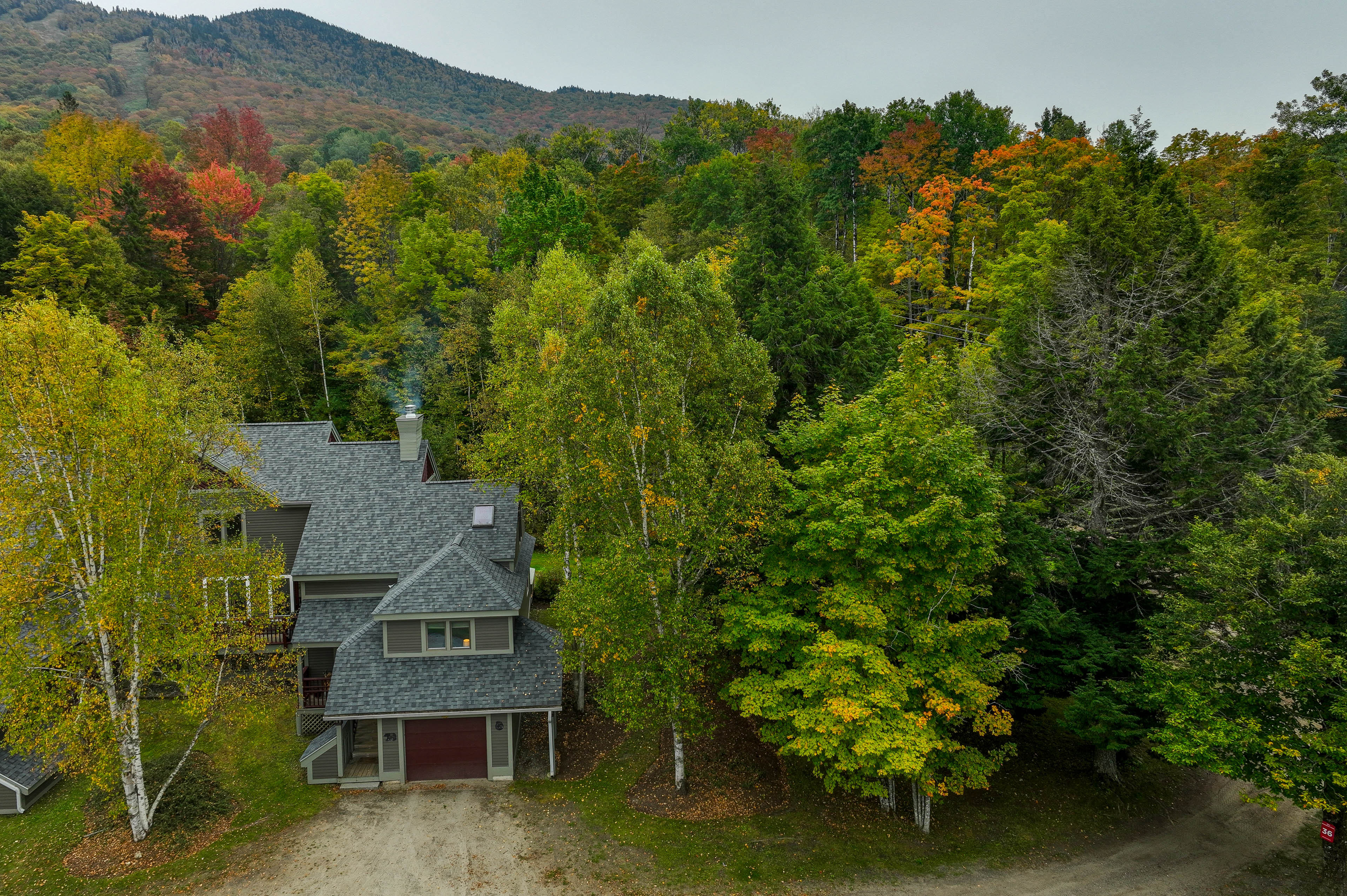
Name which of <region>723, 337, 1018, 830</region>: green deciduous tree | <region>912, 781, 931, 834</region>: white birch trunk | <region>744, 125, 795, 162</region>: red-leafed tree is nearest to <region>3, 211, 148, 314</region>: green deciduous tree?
<region>723, 337, 1018, 830</region>: green deciduous tree

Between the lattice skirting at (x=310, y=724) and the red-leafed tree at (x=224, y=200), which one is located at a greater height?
the red-leafed tree at (x=224, y=200)

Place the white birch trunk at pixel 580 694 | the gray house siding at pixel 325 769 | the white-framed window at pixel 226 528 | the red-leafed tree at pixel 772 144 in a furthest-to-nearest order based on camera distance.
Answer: the red-leafed tree at pixel 772 144
the white birch trunk at pixel 580 694
the white-framed window at pixel 226 528
the gray house siding at pixel 325 769

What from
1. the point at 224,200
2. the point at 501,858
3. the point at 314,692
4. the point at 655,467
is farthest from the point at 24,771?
the point at 224,200

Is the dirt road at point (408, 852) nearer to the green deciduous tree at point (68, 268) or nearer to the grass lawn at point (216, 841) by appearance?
the grass lawn at point (216, 841)

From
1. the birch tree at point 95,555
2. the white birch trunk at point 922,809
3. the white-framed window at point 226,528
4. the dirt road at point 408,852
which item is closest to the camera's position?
the birch tree at point 95,555

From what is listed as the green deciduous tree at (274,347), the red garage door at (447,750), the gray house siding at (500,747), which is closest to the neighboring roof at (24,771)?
the red garage door at (447,750)

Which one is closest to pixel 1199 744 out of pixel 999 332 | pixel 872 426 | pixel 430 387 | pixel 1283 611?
pixel 1283 611

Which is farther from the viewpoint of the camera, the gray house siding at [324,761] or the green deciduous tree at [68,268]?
the green deciduous tree at [68,268]

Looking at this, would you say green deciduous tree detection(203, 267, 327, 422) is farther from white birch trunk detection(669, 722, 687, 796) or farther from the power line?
the power line
